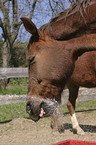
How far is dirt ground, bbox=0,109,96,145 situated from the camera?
3.27m

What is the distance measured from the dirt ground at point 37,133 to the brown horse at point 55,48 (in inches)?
50.9

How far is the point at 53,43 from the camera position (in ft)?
6.84

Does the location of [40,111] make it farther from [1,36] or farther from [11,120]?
[1,36]

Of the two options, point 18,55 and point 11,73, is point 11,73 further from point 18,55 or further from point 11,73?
point 18,55

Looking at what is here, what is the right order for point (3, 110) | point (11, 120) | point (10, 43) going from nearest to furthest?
point (11, 120) < point (3, 110) < point (10, 43)

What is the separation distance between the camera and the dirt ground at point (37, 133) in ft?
10.7

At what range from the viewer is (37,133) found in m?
3.67

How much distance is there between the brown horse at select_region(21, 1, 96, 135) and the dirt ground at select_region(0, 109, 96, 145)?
129 centimetres

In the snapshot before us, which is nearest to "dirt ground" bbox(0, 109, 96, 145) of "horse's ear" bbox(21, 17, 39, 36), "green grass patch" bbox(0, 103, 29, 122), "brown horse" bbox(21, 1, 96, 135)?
"green grass patch" bbox(0, 103, 29, 122)

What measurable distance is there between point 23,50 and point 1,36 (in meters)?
1.72

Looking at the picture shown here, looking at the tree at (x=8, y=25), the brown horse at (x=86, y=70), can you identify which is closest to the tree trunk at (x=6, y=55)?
the tree at (x=8, y=25)

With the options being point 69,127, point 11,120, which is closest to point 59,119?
point 69,127

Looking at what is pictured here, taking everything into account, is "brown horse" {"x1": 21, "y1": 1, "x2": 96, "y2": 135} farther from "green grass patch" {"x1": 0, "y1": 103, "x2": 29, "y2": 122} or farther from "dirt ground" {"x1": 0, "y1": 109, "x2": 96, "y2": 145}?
"green grass patch" {"x1": 0, "y1": 103, "x2": 29, "y2": 122}

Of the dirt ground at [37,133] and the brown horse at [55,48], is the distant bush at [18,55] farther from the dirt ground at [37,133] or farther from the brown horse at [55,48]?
the brown horse at [55,48]
